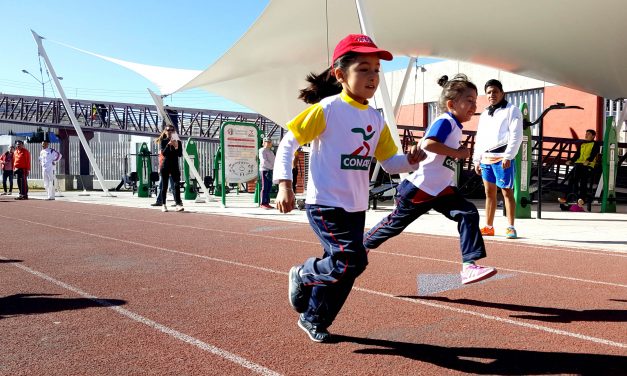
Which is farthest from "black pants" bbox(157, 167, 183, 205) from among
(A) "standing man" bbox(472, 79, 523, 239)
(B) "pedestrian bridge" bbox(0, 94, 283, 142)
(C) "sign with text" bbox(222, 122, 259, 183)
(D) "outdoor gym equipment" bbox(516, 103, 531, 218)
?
(B) "pedestrian bridge" bbox(0, 94, 283, 142)

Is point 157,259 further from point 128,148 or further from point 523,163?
point 128,148

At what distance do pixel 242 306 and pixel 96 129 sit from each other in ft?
106

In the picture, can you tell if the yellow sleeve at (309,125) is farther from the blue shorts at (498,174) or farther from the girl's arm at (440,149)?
the blue shorts at (498,174)

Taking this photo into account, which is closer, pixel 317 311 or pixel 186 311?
pixel 317 311

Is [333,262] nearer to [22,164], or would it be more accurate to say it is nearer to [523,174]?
[523,174]

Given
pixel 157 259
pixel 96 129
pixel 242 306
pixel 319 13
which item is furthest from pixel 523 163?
pixel 96 129

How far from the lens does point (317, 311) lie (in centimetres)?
304

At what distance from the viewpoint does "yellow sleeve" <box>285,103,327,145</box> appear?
9.98 feet

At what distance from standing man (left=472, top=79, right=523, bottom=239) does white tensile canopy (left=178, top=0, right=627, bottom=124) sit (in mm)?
4212

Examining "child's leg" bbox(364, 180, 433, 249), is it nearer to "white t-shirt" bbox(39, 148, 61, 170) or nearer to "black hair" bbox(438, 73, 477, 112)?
"black hair" bbox(438, 73, 477, 112)

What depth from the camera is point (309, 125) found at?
304cm

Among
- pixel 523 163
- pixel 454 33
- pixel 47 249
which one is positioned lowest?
pixel 47 249

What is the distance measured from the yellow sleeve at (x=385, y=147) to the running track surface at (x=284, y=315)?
1030 mm

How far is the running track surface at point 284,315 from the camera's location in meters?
2.74
